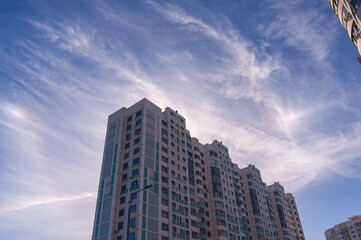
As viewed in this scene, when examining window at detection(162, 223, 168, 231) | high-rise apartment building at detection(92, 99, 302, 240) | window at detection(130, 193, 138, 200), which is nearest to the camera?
high-rise apartment building at detection(92, 99, 302, 240)

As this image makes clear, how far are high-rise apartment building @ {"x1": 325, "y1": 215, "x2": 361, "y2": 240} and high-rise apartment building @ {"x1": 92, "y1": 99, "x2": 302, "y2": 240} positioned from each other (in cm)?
10415

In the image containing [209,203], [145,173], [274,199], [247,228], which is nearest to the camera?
[145,173]

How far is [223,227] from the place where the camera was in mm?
74250

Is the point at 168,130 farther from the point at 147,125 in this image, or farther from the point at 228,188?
the point at 228,188

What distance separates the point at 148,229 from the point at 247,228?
44277mm

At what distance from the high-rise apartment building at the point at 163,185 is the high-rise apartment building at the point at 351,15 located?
127 feet

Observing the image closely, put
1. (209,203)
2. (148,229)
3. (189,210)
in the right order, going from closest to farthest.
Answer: (148,229) < (189,210) < (209,203)

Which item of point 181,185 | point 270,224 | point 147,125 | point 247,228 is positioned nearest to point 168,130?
point 147,125

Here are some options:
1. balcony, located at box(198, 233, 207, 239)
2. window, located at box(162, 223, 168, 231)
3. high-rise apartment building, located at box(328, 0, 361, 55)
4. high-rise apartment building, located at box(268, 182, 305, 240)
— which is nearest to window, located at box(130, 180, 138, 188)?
window, located at box(162, 223, 168, 231)

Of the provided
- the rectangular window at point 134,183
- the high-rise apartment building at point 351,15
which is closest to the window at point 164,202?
the rectangular window at point 134,183

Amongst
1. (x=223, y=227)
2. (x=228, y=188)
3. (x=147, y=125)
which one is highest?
(x=147, y=125)

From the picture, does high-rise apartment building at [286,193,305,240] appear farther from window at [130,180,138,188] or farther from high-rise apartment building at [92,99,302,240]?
window at [130,180,138,188]

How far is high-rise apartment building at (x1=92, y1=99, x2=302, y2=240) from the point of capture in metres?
56.1

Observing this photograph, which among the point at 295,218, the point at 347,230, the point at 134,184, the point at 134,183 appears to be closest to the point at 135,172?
the point at 134,183
